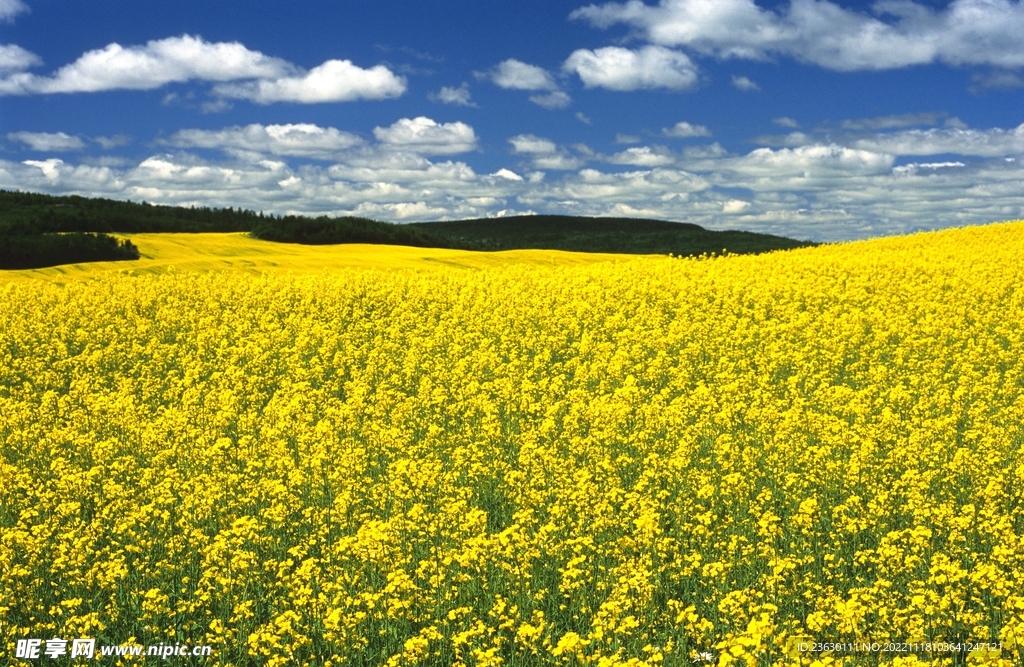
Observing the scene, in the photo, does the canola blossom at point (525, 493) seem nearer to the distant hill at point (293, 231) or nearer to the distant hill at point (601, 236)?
the distant hill at point (293, 231)

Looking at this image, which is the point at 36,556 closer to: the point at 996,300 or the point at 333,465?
the point at 333,465

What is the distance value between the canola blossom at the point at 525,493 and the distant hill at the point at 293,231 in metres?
13.9

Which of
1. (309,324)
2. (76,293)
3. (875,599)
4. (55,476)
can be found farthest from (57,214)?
(875,599)

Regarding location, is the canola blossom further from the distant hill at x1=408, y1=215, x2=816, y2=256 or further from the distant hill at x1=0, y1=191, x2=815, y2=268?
the distant hill at x1=408, y1=215, x2=816, y2=256

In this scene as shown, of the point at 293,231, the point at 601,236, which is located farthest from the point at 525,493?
the point at 601,236

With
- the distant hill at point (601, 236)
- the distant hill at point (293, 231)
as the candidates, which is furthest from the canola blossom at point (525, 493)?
the distant hill at point (601, 236)

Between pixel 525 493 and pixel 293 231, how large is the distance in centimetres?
3725

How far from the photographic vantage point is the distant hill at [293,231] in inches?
1161

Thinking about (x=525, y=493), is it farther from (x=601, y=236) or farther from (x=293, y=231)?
(x=601, y=236)

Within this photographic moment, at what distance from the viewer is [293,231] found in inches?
1700

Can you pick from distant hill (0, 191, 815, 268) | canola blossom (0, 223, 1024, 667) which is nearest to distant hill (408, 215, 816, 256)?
distant hill (0, 191, 815, 268)

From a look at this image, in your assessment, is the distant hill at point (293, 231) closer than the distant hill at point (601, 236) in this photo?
Yes

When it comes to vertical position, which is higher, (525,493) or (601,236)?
(601,236)

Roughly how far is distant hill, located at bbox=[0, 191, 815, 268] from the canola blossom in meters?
13.9
